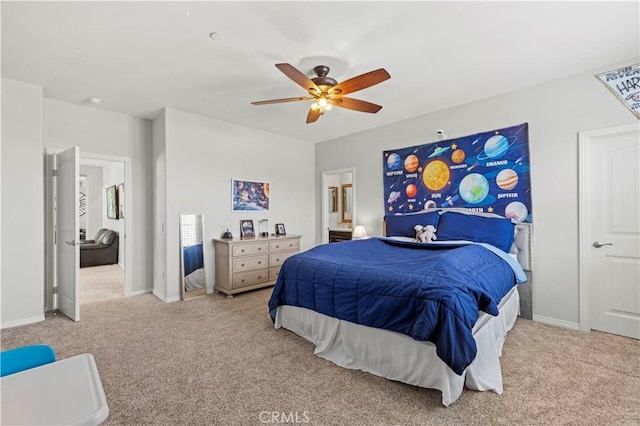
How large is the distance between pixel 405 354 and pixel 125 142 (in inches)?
176

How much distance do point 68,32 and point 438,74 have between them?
10.6 ft

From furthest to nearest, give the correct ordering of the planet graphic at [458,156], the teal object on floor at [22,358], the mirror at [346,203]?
1. the mirror at [346,203]
2. the planet graphic at [458,156]
3. the teal object on floor at [22,358]

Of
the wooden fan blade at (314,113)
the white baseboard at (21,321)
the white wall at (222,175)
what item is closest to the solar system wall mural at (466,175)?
the white wall at (222,175)

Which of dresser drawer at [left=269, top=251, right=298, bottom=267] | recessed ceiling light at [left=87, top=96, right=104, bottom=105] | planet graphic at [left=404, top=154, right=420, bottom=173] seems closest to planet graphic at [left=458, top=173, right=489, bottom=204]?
planet graphic at [left=404, top=154, right=420, bottom=173]

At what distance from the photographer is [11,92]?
10.4ft

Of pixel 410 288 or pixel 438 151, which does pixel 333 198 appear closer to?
pixel 438 151

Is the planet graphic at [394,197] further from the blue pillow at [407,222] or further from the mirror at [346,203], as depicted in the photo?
the mirror at [346,203]

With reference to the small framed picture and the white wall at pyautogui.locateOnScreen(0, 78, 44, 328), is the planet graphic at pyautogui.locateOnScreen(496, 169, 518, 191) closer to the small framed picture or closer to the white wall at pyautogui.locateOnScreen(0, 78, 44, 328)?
the small framed picture

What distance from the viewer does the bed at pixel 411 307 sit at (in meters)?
1.91

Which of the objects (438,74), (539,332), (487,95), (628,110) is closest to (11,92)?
(438,74)

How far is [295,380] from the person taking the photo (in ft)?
7.21

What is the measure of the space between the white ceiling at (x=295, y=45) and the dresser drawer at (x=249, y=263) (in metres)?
2.18

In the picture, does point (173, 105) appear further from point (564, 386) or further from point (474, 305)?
point (564, 386)

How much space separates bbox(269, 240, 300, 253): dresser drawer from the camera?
15.7ft
